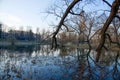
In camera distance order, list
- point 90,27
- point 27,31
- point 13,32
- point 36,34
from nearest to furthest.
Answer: point 90,27, point 13,32, point 27,31, point 36,34

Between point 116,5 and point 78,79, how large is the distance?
6.21 meters

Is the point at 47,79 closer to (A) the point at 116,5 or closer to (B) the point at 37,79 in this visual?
(B) the point at 37,79

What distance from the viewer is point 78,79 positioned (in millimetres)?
10969

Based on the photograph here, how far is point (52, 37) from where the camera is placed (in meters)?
7.04

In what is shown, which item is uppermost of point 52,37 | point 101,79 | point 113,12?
point 113,12

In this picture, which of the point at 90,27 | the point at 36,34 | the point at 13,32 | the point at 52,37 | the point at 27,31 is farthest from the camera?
the point at 36,34

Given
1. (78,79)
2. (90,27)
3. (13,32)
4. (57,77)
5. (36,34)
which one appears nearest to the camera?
(78,79)

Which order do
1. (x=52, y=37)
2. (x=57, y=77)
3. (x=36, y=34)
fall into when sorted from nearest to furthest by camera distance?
(x=52, y=37), (x=57, y=77), (x=36, y=34)

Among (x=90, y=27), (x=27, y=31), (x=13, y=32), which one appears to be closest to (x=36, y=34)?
(x=27, y=31)

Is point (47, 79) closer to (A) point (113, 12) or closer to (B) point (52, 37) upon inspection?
(B) point (52, 37)

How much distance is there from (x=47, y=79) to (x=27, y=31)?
315ft

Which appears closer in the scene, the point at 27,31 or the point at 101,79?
the point at 101,79

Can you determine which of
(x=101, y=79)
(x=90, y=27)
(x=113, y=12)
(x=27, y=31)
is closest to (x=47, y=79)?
(x=101, y=79)

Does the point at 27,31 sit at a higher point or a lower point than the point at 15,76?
higher
